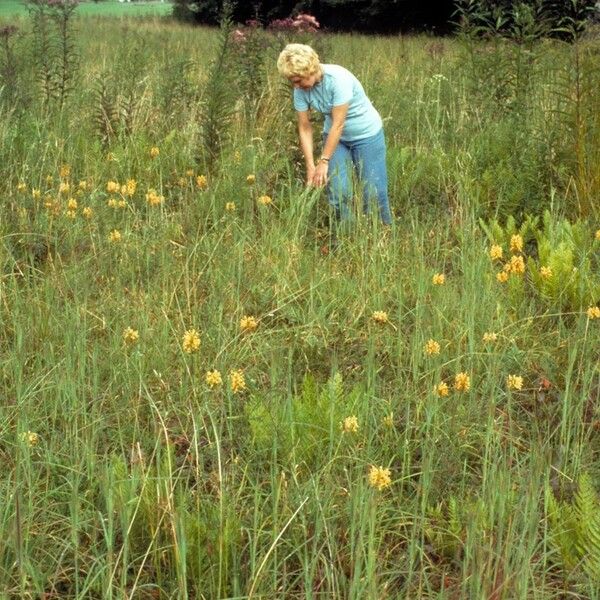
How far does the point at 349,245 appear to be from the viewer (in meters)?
4.39

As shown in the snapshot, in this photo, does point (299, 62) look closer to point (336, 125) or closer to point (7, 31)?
point (336, 125)

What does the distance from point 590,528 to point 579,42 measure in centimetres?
371

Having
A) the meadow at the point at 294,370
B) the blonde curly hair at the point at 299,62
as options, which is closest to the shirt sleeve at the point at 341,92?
the blonde curly hair at the point at 299,62

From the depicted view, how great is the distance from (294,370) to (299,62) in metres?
2.62

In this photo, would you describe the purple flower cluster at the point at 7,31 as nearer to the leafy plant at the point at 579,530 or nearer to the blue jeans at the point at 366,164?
the blue jeans at the point at 366,164

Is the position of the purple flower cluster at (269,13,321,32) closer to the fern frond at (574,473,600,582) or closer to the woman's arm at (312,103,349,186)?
the woman's arm at (312,103,349,186)

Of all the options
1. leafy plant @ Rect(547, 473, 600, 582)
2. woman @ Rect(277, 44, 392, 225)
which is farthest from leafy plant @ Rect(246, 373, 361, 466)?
woman @ Rect(277, 44, 392, 225)

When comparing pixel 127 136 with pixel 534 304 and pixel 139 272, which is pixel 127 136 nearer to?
pixel 139 272

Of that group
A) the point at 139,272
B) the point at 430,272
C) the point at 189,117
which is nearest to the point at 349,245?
the point at 430,272

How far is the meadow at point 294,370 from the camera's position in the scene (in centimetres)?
229

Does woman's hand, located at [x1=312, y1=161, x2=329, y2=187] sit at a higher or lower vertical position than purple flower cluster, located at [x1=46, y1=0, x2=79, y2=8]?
lower

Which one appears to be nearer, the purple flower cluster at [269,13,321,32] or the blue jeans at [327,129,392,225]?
the blue jeans at [327,129,392,225]

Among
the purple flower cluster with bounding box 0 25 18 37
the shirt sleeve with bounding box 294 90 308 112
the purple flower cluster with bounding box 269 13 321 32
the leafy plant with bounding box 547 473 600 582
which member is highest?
the purple flower cluster with bounding box 269 13 321 32

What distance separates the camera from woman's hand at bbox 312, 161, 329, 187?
5.55 m
